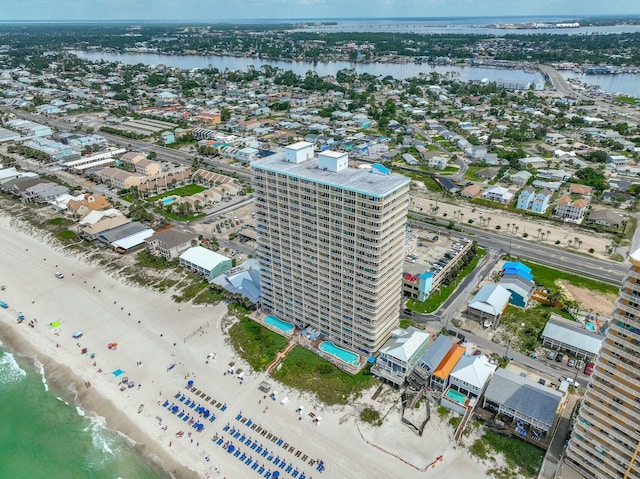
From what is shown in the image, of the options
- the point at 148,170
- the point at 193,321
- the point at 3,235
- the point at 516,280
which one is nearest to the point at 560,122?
the point at 516,280

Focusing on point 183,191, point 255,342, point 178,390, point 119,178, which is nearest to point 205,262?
point 255,342

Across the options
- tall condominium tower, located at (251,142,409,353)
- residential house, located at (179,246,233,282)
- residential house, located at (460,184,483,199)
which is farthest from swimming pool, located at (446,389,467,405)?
residential house, located at (460,184,483,199)

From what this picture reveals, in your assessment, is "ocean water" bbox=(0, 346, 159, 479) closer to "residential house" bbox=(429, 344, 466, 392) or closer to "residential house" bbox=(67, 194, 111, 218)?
"residential house" bbox=(429, 344, 466, 392)

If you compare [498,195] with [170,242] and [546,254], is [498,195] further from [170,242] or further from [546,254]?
[170,242]

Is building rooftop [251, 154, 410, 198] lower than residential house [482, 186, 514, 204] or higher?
higher

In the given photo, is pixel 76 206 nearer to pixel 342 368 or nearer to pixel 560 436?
pixel 342 368
